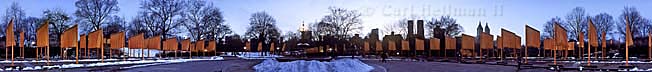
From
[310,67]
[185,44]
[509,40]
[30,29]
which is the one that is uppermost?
[30,29]

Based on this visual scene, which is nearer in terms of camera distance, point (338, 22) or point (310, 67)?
point (310, 67)

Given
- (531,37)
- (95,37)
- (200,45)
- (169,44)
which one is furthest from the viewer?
(200,45)

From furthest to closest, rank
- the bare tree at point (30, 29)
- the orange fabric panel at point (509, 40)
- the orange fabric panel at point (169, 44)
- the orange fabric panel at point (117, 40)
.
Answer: the bare tree at point (30, 29), the orange fabric panel at point (169, 44), the orange fabric panel at point (117, 40), the orange fabric panel at point (509, 40)

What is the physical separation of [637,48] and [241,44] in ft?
158

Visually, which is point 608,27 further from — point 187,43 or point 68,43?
point 68,43

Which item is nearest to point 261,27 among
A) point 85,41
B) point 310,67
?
point 85,41

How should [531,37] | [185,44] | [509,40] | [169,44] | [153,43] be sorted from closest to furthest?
1. [531,37]
2. [509,40]
3. [153,43]
4. [169,44]
5. [185,44]

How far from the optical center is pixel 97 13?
2393 inches

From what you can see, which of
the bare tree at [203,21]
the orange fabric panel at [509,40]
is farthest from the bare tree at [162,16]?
the orange fabric panel at [509,40]

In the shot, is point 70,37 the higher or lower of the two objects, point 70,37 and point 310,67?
the higher

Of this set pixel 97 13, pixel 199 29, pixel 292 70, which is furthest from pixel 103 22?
pixel 292 70

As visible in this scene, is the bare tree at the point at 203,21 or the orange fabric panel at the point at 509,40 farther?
the bare tree at the point at 203,21

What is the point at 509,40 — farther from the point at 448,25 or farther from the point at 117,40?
the point at 448,25

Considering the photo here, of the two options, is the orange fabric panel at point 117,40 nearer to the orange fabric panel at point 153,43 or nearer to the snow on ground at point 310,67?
the orange fabric panel at point 153,43
